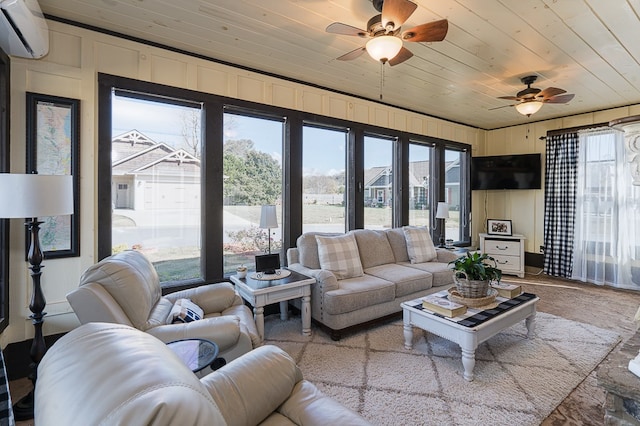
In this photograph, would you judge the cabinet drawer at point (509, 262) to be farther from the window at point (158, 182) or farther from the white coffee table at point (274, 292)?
the window at point (158, 182)

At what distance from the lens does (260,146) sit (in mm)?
3637

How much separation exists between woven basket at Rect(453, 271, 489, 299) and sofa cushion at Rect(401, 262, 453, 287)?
105 centimetres

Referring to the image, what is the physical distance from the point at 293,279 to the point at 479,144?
5162 millimetres

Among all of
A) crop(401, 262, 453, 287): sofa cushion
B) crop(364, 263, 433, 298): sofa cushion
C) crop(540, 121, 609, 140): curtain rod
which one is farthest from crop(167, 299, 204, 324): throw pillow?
crop(540, 121, 609, 140): curtain rod

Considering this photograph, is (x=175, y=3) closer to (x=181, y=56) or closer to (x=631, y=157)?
(x=181, y=56)

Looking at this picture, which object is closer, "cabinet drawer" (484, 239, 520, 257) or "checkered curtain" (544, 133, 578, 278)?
"checkered curtain" (544, 133, 578, 278)

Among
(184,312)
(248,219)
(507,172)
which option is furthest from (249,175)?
(507,172)

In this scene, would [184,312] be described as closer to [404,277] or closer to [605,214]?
[404,277]

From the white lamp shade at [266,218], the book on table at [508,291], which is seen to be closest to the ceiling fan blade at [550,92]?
the book on table at [508,291]

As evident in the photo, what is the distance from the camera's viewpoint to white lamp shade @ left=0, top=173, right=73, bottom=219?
1696 mm

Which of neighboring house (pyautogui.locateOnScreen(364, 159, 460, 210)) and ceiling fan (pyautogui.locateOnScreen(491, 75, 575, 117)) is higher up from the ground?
ceiling fan (pyautogui.locateOnScreen(491, 75, 575, 117))

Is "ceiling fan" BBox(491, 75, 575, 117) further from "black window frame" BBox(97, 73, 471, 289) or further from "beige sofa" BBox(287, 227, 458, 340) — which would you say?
"beige sofa" BBox(287, 227, 458, 340)

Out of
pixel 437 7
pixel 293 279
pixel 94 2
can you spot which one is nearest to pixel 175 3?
pixel 94 2

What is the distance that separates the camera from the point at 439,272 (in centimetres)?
376
